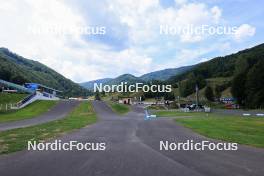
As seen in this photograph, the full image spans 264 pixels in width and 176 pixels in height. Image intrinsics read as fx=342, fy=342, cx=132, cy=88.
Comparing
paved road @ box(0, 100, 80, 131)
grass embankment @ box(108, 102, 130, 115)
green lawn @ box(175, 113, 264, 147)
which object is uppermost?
grass embankment @ box(108, 102, 130, 115)

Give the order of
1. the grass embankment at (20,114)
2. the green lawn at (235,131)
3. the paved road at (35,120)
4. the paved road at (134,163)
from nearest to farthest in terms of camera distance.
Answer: the paved road at (134,163)
the green lawn at (235,131)
the paved road at (35,120)
the grass embankment at (20,114)

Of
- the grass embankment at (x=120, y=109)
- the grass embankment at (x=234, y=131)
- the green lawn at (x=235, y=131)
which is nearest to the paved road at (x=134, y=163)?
the green lawn at (x=235, y=131)

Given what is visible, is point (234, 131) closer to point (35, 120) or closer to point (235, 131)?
point (235, 131)

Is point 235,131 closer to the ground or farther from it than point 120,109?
closer to the ground

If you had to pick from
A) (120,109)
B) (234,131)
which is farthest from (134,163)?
(120,109)

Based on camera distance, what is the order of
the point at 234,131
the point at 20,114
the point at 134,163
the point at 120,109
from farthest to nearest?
the point at 120,109, the point at 20,114, the point at 234,131, the point at 134,163

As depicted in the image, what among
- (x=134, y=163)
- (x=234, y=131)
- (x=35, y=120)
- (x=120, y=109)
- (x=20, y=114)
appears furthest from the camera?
(x=120, y=109)

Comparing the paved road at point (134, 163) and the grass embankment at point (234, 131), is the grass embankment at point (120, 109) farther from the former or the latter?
the paved road at point (134, 163)

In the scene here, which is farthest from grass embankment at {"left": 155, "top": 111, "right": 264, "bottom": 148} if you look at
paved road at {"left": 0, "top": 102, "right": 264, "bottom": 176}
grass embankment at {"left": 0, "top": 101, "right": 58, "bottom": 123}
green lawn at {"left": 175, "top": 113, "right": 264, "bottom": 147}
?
grass embankment at {"left": 0, "top": 101, "right": 58, "bottom": 123}

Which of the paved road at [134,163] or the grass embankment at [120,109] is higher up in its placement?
the grass embankment at [120,109]

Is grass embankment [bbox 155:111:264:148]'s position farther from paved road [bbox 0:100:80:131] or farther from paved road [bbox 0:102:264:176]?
paved road [bbox 0:100:80:131]

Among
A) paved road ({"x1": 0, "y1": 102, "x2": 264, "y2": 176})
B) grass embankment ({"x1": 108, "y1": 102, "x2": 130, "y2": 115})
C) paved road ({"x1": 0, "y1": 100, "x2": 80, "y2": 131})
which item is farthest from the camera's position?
grass embankment ({"x1": 108, "y1": 102, "x2": 130, "y2": 115})

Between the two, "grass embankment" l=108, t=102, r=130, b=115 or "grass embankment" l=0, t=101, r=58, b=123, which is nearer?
"grass embankment" l=0, t=101, r=58, b=123

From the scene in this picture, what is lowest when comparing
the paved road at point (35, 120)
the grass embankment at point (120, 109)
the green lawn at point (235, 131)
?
the green lawn at point (235, 131)
